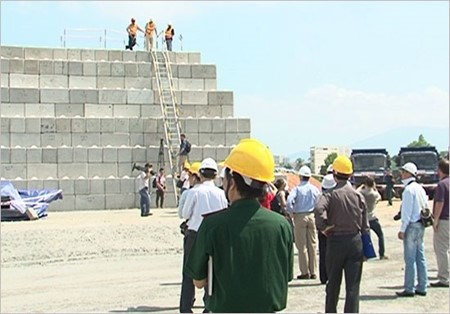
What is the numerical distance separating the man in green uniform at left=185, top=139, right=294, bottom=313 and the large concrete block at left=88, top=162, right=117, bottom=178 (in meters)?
23.4

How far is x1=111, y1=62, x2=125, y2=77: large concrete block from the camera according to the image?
29.8 m

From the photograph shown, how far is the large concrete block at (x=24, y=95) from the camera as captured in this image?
27.9m

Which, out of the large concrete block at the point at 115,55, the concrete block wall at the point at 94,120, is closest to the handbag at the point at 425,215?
the concrete block wall at the point at 94,120

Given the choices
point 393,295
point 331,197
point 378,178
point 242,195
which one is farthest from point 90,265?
point 378,178

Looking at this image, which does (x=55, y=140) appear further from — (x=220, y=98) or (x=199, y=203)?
(x=199, y=203)

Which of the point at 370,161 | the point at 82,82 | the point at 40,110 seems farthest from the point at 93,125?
the point at 370,161

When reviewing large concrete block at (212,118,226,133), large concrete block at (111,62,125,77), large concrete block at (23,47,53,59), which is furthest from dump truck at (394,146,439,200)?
large concrete block at (23,47,53,59)

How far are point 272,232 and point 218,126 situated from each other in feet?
81.5

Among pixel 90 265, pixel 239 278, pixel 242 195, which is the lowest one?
pixel 90 265

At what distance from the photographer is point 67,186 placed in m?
26.4

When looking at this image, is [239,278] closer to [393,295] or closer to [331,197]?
[331,197]

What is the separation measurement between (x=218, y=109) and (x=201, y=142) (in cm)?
187

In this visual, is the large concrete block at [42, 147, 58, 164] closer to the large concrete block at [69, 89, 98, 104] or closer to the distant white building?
the large concrete block at [69, 89, 98, 104]

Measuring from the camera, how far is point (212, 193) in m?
8.34
